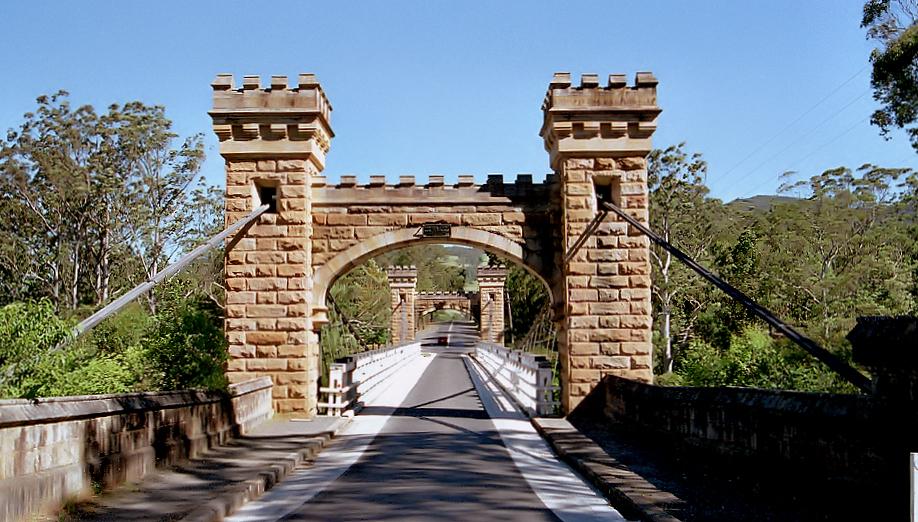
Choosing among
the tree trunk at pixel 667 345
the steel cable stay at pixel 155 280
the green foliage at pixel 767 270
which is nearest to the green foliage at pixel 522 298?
the green foliage at pixel 767 270

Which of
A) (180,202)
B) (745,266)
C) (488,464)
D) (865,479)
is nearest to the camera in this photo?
(865,479)

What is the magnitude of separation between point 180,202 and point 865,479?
28.4m

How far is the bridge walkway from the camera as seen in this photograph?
576cm

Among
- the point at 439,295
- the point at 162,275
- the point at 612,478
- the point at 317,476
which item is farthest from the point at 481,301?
the point at 612,478

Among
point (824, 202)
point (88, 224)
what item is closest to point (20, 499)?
point (88, 224)

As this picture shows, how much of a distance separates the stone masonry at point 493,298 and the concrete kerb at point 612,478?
108 ft

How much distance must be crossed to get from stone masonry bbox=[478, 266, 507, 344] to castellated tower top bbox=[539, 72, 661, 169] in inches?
1214

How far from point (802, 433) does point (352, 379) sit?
976 cm

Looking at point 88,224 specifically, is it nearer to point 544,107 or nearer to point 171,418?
point 544,107

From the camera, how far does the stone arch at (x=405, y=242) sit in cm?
1232

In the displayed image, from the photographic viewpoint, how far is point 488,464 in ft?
26.4

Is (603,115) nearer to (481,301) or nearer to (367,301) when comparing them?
(367,301)

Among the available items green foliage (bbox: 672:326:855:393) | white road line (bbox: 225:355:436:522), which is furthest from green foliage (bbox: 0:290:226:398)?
green foliage (bbox: 672:326:855:393)

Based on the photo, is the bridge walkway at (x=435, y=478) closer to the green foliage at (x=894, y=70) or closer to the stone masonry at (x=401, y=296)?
the green foliage at (x=894, y=70)
